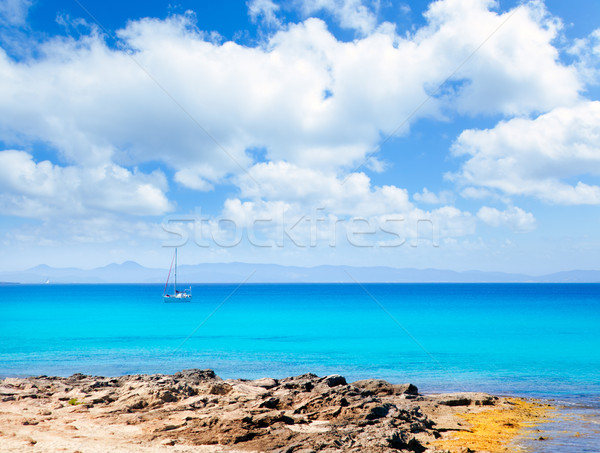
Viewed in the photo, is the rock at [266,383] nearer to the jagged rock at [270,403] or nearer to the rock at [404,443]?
the jagged rock at [270,403]

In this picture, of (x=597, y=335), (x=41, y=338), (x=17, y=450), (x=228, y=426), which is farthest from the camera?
(x=597, y=335)

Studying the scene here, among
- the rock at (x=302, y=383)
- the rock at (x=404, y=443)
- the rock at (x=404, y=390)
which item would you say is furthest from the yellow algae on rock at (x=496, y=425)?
the rock at (x=302, y=383)

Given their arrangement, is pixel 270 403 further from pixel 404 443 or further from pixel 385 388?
pixel 385 388

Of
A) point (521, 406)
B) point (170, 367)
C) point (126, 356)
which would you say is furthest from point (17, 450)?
point (126, 356)

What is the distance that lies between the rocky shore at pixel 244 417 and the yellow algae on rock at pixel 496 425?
0.13 ft

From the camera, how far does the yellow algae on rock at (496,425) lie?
12.4m

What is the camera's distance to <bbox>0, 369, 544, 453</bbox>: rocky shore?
11586 mm

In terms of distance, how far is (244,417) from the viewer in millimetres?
12992

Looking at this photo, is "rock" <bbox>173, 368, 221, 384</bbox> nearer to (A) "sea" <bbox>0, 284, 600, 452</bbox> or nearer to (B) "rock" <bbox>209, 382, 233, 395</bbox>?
(B) "rock" <bbox>209, 382, 233, 395</bbox>

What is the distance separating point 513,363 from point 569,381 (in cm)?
656

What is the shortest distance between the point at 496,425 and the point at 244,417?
7858 millimetres

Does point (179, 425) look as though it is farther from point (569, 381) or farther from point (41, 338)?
point (41, 338)

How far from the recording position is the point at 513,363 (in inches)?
1188

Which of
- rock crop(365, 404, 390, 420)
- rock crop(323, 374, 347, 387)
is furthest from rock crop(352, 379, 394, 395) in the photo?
rock crop(365, 404, 390, 420)
